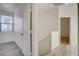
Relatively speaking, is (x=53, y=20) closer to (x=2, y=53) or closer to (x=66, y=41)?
(x=66, y=41)

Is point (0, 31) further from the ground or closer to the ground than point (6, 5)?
closer to the ground

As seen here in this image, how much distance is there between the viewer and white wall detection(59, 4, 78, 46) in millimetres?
1674

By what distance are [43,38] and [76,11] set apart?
0.65 metres

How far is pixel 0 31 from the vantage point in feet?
5.36

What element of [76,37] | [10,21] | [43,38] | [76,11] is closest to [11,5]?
[10,21]

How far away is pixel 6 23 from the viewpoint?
1.64 m

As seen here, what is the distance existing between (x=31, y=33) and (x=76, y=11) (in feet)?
2.52

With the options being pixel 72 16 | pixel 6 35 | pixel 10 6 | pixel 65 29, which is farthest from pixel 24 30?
pixel 72 16

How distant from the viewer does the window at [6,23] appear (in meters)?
1.63

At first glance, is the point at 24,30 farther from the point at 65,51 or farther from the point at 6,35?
the point at 65,51

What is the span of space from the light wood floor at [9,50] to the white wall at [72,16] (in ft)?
2.72

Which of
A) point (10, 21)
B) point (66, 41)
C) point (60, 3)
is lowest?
point (66, 41)

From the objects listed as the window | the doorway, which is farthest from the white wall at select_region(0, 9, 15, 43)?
the doorway

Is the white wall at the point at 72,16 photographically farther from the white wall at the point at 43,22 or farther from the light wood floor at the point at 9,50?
the light wood floor at the point at 9,50
